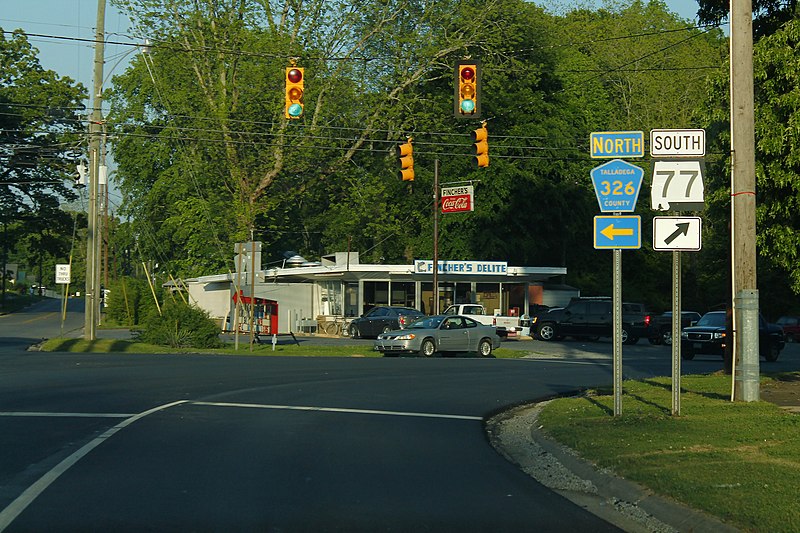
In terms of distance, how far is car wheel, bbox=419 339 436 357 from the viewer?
33500 millimetres

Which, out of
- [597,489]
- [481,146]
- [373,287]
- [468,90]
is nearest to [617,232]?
[597,489]

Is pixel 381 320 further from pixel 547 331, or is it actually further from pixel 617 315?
pixel 617 315

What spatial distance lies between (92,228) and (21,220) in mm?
39169

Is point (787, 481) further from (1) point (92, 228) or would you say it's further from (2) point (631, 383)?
(1) point (92, 228)

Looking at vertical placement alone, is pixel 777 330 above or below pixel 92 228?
below

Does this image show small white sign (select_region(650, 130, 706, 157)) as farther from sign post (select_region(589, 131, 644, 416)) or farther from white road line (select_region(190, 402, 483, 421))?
white road line (select_region(190, 402, 483, 421))

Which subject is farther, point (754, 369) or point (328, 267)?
point (328, 267)

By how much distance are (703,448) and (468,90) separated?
37.9ft

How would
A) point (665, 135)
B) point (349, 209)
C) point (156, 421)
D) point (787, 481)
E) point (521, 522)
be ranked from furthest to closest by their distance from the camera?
point (349, 209) → point (156, 421) → point (665, 135) → point (787, 481) → point (521, 522)

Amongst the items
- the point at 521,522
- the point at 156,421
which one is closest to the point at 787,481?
the point at 521,522

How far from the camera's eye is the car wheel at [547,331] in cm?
4766

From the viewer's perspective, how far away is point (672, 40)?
74.8 metres

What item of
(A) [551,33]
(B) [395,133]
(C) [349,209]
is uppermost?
(A) [551,33]

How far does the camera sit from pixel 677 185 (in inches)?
531
